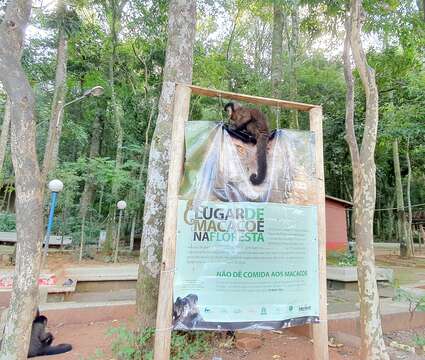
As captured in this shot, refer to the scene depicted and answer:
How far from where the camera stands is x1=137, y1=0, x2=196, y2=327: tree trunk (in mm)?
2982

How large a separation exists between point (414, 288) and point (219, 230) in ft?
19.6

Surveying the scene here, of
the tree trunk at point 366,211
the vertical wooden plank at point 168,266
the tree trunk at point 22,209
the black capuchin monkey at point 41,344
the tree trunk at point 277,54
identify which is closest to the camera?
the vertical wooden plank at point 168,266

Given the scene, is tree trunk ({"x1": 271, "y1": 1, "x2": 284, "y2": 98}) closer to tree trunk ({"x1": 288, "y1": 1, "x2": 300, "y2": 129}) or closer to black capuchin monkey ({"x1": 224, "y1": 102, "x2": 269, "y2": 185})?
tree trunk ({"x1": 288, "y1": 1, "x2": 300, "y2": 129})

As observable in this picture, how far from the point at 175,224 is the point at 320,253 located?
1152 mm

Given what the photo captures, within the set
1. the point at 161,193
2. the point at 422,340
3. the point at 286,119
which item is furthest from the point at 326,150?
the point at 161,193

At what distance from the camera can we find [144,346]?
286cm

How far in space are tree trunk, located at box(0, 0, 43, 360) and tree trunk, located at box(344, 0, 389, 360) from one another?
8.41 ft

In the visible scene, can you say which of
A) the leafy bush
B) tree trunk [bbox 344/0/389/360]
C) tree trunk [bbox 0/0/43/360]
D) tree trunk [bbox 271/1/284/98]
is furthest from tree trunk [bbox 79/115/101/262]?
tree trunk [bbox 344/0/389/360]

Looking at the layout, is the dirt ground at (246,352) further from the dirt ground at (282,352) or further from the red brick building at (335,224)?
the red brick building at (335,224)

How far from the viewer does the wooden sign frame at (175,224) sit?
2.24 meters

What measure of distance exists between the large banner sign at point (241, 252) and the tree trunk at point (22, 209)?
114 cm

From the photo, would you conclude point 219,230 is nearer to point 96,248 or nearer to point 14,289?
point 14,289

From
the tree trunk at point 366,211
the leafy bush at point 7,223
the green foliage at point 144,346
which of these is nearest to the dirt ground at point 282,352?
the green foliage at point 144,346

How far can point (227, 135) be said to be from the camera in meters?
2.61
